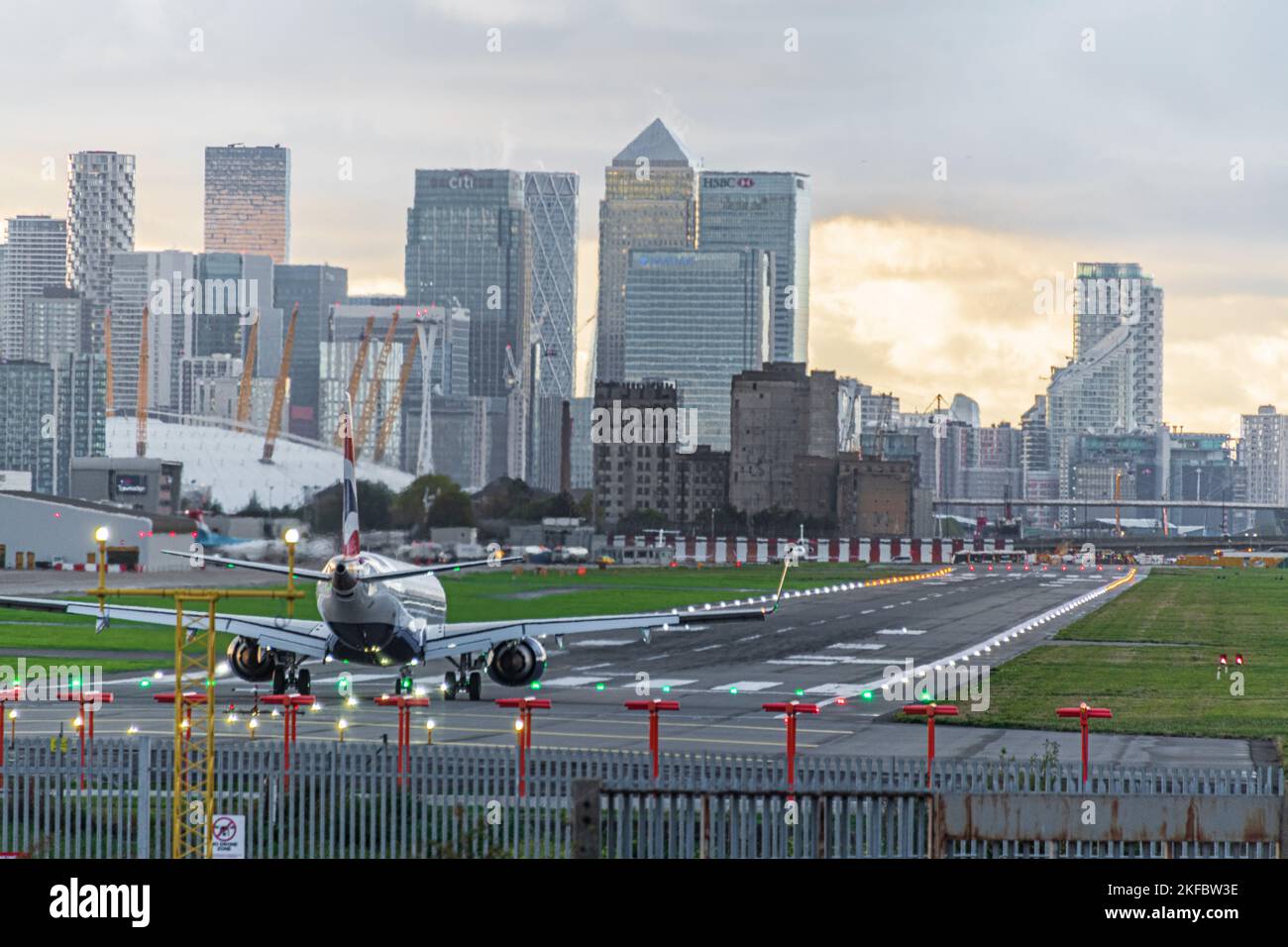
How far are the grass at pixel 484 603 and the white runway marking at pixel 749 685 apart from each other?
22.8 meters

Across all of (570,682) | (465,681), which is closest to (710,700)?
(465,681)

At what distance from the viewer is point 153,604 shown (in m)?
120

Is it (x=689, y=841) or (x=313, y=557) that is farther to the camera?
(x=313, y=557)

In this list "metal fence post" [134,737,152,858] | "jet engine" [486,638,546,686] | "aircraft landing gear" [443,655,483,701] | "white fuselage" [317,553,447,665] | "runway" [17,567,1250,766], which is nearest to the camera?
"metal fence post" [134,737,152,858]

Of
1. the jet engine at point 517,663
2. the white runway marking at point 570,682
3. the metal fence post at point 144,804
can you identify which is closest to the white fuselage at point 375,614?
the jet engine at point 517,663

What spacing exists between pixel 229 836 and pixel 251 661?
103 feet

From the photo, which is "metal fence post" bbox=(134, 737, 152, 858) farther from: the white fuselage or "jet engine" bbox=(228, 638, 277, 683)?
"jet engine" bbox=(228, 638, 277, 683)

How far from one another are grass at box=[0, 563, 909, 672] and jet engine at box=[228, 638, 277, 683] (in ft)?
49.4

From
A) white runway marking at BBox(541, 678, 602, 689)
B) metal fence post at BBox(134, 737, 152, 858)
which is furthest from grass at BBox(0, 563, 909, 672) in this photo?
metal fence post at BBox(134, 737, 152, 858)

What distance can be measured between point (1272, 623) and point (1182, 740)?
232 ft

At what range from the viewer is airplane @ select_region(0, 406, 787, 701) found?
2266 inches
